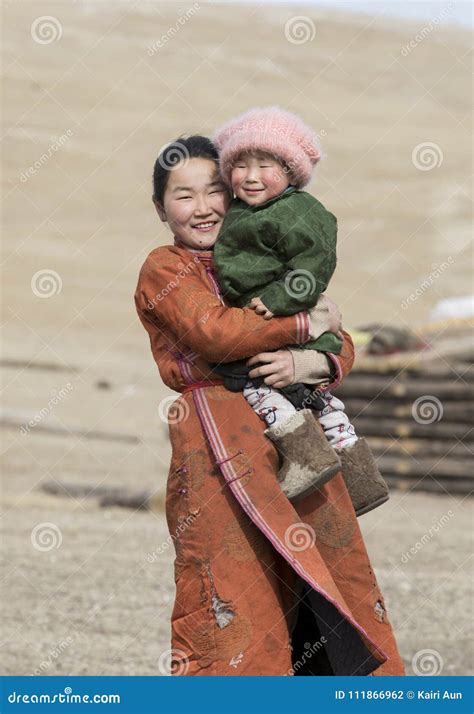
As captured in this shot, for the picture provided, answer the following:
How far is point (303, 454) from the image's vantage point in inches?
144

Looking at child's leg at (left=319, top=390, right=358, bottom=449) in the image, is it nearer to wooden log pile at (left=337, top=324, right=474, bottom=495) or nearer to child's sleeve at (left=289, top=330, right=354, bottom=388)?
child's sleeve at (left=289, top=330, right=354, bottom=388)

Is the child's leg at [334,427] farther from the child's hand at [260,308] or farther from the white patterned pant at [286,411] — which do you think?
the child's hand at [260,308]

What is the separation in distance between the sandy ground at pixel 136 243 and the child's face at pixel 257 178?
2078 millimetres

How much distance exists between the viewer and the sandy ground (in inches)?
313

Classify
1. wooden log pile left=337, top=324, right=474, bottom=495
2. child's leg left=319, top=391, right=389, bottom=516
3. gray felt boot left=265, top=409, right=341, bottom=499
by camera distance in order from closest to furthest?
gray felt boot left=265, top=409, right=341, bottom=499 < child's leg left=319, top=391, right=389, bottom=516 < wooden log pile left=337, top=324, right=474, bottom=495

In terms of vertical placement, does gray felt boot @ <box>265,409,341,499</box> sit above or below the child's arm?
below

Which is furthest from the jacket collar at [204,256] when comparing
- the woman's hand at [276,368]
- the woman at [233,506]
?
the woman's hand at [276,368]

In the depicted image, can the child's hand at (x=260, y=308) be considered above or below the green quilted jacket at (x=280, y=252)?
below

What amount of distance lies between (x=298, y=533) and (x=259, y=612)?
24cm

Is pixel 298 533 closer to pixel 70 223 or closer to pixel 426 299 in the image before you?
pixel 426 299

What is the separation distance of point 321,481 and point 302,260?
607 millimetres

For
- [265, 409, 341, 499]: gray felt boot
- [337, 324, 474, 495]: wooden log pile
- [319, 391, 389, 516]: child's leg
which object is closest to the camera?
[265, 409, 341, 499]: gray felt boot

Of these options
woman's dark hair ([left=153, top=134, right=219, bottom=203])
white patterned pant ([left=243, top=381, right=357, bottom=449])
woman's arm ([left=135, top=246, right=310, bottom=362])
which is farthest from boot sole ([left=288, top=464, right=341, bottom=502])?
woman's dark hair ([left=153, top=134, right=219, bottom=203])

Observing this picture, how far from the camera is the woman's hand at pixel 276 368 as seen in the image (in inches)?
145
